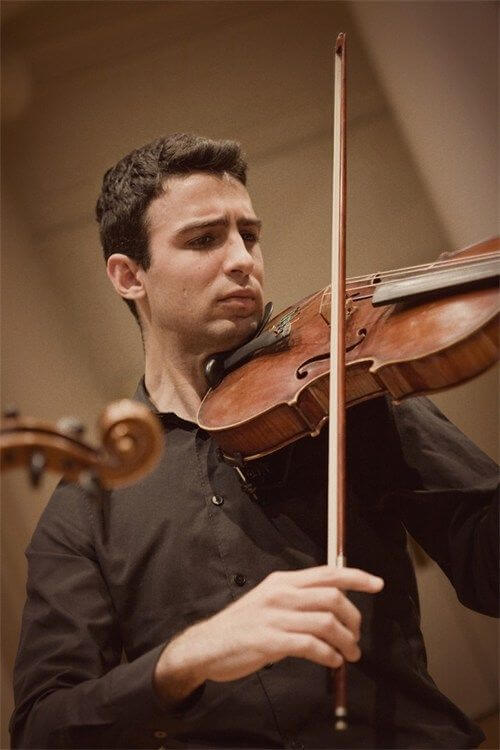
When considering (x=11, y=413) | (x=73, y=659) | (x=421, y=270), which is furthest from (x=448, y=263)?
(x=73, y=659)

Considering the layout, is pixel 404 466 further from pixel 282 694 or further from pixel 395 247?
pixel 395 247

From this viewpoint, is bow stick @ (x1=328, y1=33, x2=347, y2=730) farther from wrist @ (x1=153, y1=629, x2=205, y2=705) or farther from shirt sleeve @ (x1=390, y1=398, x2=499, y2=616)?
shirt sleeve @ (x1=390, y1=398, x2=499, y2=616)

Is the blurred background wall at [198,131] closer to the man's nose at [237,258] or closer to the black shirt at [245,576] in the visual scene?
the man's nose at [237,258]

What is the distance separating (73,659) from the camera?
1281mm

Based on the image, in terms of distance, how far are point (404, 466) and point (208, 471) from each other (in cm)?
32

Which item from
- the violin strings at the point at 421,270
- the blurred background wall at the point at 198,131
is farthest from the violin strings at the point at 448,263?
the blurred background wall at the point at 198,131

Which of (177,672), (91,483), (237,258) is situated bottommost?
(177,672)

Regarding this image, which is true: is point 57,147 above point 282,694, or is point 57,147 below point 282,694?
above

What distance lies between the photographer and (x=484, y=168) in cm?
199

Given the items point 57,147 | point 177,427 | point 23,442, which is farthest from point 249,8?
point 23,442

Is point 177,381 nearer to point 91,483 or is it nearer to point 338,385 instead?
point 338,385

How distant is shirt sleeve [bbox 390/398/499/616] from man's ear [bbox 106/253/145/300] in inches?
21.6

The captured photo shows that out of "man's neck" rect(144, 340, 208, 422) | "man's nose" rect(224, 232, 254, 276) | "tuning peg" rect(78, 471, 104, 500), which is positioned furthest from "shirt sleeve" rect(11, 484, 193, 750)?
"man's nose" rect(224, 232, 254, 276)

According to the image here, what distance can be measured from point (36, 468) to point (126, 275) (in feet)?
2.61
